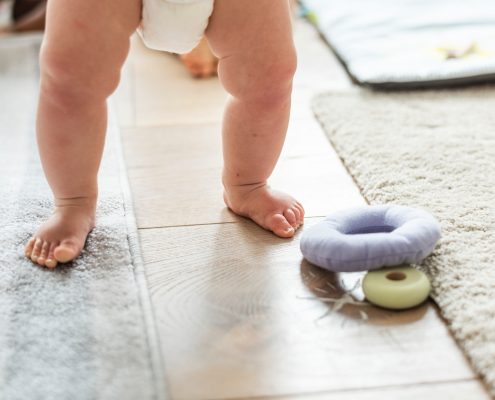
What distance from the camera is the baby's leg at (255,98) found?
3.23 feet

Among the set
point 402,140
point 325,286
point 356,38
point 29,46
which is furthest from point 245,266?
point 29,46

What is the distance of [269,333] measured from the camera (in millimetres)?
853

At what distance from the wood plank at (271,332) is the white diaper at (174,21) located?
275 mm

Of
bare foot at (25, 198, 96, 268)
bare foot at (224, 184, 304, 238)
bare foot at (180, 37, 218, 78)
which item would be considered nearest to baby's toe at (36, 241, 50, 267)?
bare foot at (25, 198, 96, 268)

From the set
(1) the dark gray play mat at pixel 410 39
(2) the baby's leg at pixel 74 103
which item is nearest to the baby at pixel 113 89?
(2) the baby's leg at pixel 74 103

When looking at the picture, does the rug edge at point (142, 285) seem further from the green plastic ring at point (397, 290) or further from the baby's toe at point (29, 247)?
the green plastic ring at point (397, 290)

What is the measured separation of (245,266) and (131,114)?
646 millimetres

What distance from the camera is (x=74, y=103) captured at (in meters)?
0.96

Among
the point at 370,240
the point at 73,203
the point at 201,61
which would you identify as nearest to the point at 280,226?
the point at 370,240

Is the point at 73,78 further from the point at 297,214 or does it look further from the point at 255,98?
the point at 297,214

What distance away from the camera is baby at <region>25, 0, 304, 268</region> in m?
0.93

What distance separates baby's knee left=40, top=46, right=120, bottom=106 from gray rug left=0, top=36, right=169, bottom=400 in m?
0.21

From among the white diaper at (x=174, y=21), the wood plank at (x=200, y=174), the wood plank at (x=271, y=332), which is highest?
the white diaper at (x=174, y=21)

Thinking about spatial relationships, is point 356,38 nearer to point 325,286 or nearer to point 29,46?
point 29,46
